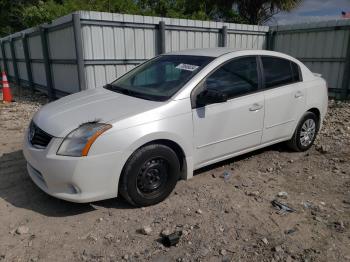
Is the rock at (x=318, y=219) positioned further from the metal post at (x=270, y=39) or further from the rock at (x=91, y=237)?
the metal post at (x=270, y=39)

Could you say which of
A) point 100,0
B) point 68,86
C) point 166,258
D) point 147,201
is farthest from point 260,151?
point 100,0

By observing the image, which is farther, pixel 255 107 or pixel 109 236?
pixel 255 107

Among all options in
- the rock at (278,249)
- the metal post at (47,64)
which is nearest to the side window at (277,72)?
the rock at (278,249)

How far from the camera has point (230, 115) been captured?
3.76 m

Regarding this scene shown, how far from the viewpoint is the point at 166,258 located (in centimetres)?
262

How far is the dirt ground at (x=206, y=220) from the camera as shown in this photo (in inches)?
106

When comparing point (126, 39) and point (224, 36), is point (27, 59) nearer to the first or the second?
point (126, 39)

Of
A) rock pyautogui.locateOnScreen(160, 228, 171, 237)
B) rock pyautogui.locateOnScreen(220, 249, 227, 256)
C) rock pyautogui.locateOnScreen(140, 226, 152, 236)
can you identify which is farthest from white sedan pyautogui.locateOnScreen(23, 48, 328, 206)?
rock pyautogui.locateOnScreen(220, 249, 227, 256)

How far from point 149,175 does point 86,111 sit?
94 centimetres

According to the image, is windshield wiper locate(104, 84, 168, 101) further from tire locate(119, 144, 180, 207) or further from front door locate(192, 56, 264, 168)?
tire locate(119, 144, 180, 207)

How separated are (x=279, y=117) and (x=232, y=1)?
43.8 ft

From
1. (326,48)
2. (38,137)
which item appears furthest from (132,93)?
(326,48)

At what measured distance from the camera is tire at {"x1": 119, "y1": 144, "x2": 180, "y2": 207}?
3.11 m

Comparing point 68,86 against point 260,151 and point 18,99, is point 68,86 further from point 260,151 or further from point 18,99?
point 260,151
